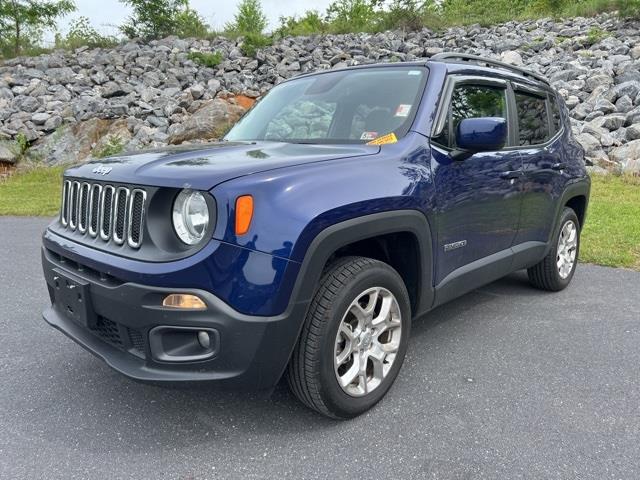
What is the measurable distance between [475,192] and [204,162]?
1.70 meters

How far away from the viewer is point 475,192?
319 cm

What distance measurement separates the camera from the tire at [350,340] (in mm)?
2375

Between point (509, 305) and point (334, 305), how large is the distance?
98.6 inches

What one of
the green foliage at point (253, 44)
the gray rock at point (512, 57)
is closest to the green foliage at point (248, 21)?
the green foliage at point (253, 44)

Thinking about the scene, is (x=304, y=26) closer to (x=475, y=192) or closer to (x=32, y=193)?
(x=32, y=193)

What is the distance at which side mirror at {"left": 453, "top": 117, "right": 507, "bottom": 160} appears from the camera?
2.89 m

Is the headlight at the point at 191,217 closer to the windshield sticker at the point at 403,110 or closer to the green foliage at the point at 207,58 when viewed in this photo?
the windshield sticker at the point at 403,110

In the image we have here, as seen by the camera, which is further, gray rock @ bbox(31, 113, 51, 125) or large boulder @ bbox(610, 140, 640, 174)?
gray rock @ bbox(31, 113, 51, 125)

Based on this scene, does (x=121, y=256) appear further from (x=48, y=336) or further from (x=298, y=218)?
(x=48, y=336)

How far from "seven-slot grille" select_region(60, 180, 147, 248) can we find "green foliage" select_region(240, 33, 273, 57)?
15.9 m

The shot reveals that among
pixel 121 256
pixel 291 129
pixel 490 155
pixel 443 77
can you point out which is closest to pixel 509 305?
pixel 490 155

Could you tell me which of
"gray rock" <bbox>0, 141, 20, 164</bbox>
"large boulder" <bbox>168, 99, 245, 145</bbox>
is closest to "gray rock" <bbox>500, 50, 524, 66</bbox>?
"large boulder" <bbox>168, 99, 245, 145</bbox>

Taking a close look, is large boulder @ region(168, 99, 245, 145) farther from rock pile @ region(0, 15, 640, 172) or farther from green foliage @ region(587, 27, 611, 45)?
green foliage @ region(587, 27, 611, 45)

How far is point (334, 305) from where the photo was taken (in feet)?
7.82
